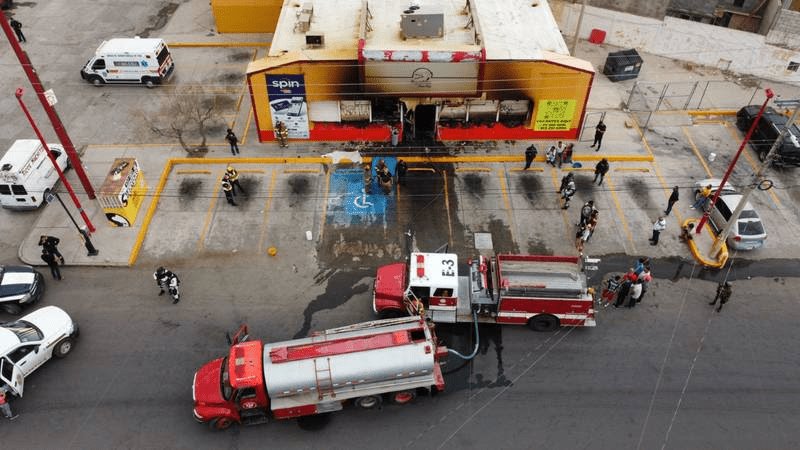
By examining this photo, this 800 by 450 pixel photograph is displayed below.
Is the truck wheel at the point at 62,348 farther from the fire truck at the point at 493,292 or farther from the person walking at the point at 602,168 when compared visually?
the person walking at the point at 602,168

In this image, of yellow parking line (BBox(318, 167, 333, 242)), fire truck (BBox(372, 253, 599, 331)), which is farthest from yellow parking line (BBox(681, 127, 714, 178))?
yellow parking line (BBox(318, 167, 333, 242))

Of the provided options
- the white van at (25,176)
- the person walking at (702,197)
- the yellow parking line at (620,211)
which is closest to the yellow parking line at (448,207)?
the yellow parking line at (620,211)

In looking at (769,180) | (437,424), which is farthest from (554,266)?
(769,180)

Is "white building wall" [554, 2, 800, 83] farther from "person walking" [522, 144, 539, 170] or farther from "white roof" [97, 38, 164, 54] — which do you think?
"white roof" [97, 38, 164, 54]

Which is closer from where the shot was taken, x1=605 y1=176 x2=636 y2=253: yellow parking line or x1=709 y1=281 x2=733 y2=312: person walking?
x1=709 y1=281 x2=733 y2=312: person walking

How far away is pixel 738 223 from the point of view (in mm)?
21344

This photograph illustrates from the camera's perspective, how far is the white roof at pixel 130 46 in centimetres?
2884

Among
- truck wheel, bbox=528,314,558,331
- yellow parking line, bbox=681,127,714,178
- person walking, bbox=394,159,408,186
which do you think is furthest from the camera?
yellow parking line, bbox=681,127,714,178

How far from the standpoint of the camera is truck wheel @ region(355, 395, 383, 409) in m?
16.1

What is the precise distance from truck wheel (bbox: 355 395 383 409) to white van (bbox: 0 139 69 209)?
1668 cm

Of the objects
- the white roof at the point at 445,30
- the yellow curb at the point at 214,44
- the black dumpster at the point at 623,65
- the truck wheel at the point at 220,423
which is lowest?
the truck wheel at the point at 220,423

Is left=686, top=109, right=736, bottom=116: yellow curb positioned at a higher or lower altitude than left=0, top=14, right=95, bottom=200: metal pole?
lower

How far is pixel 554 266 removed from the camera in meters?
18.4

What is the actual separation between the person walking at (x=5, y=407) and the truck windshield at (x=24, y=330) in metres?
1.69
